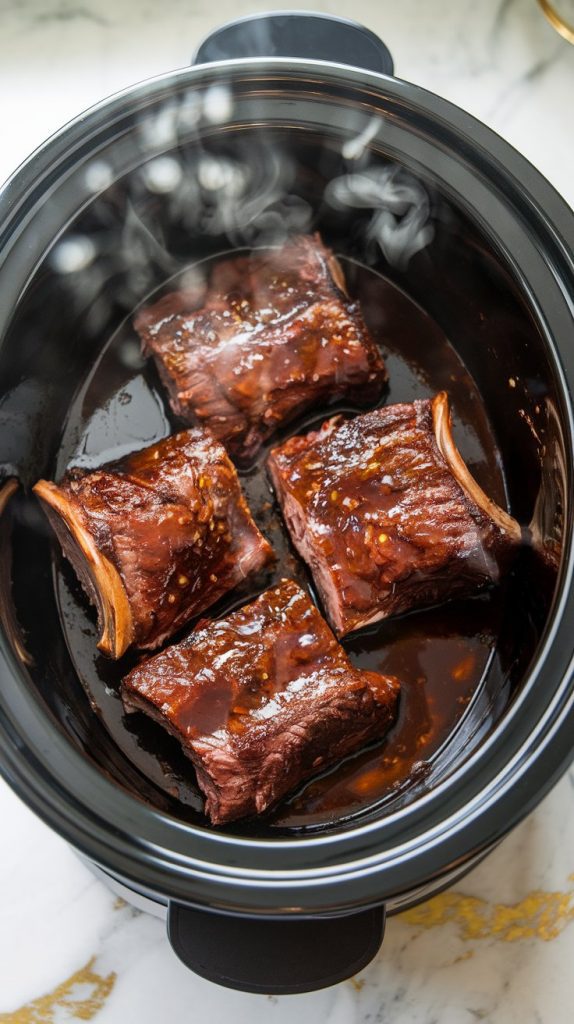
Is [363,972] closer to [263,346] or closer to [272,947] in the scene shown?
[272,947]

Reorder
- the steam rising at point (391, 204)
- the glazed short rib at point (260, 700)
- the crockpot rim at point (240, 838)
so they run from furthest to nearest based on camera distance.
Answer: the steam rising at point (391, 204) < the glazed short rib at point (260, 700) < the crockpot rim at point (240, 838)

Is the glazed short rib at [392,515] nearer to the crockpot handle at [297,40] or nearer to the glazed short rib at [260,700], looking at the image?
the glazed short rib at [260,700]

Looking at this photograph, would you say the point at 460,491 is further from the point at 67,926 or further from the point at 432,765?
the point at 67,926

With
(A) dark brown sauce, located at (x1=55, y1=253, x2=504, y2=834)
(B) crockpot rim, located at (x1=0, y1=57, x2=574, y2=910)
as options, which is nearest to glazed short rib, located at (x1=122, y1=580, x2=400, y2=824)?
(A) dark brown sauce, located at (x1=55, y1=253, x2=504, y2=834)

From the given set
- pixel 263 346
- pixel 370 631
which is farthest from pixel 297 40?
pixel 370 631

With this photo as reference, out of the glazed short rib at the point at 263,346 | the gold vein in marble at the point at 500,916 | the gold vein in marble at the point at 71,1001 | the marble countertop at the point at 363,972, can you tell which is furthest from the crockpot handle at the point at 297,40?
the gold vein in marble at the point at 71,1001

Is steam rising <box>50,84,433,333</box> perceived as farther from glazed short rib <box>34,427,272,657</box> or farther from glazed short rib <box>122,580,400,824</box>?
glazed short rib <box>122,580,400,824</box>
